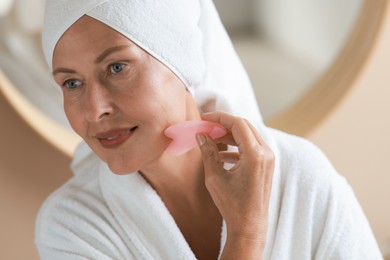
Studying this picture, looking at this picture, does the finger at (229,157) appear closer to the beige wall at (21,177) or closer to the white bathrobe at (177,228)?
the white bathrobe at (177,228)

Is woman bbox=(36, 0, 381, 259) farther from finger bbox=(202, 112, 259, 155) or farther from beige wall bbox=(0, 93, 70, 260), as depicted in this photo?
beige wall bbox=(0, 93, 70, 260)

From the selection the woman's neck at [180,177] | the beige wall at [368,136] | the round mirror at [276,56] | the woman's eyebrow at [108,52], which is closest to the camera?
the woman's eyebrow at [108,52]

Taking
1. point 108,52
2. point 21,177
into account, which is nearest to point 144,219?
point 108,52

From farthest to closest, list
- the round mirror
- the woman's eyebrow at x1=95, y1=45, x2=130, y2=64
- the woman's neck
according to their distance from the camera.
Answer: the round mirror → the woman's neck → the woman's eyebrow at x1=95, y1=45, x2=130, y2=64

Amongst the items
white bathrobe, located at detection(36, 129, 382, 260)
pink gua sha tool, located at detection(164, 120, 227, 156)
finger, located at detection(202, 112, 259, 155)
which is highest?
pink gua sha tool, located at detection(164, 120, 227, 156)

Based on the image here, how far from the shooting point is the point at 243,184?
1.08 meters

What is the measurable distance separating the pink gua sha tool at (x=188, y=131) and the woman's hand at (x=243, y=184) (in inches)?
0.6

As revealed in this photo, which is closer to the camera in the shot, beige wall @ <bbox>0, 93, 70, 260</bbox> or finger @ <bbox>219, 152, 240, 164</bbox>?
finger @ <bbox>219, 152, 240, 164</bbox>

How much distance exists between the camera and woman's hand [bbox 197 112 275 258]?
1.08m

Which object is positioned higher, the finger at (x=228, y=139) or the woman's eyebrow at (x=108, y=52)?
the woman's eyebrow at (x=108, y=52)

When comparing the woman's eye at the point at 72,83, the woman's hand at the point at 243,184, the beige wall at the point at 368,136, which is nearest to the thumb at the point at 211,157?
the woman's hand at the point at 243,184

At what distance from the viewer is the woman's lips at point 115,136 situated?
110 cm

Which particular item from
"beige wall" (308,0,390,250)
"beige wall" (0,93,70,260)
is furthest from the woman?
"beige wall" (308,0,390,250)

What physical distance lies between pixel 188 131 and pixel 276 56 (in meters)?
1.08
